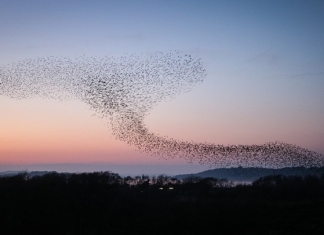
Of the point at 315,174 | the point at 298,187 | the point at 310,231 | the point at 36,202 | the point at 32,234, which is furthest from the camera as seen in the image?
the point at 315,174

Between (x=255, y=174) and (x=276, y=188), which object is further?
(x=255, y=174)

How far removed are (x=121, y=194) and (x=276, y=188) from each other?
43.5 meters

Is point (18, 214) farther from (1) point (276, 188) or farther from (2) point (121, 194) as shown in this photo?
(1) point (276, 188)

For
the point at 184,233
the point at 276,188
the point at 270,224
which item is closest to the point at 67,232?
the point at 184,233

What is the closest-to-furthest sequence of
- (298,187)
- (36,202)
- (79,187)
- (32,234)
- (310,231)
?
(310,231) < (32,234) < (36,202) < (79,187) < (298,187)

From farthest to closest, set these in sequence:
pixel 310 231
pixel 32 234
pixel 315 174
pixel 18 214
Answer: pixel 315 174, pixel 18 214, pixel 32 234, pixel 310 231

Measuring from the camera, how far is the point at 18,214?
182 feet

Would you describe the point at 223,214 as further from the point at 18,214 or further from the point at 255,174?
the point at 255,174

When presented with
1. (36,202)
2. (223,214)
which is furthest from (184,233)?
(36,202)

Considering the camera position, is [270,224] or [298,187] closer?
[270,224]

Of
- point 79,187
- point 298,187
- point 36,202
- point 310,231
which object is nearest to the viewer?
point 310,231

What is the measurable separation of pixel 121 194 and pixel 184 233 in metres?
25.8

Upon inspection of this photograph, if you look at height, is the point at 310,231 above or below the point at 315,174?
below

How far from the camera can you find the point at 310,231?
145ft
